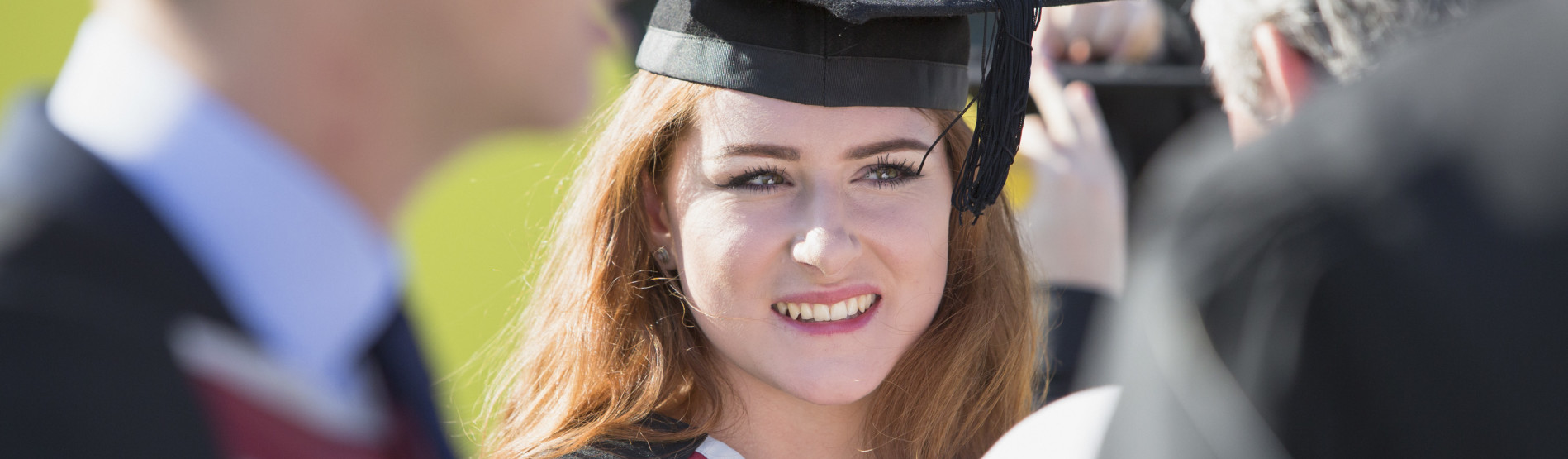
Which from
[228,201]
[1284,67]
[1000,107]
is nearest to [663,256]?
[1000,107]

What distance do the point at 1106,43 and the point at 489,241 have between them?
2.29 m

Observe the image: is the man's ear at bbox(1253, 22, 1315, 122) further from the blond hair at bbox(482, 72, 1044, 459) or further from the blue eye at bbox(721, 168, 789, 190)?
the blue eye at bbox(721, 168, 789, 190)

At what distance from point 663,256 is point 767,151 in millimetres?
319

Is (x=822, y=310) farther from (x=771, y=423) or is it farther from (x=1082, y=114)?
(x=1082, y=114)

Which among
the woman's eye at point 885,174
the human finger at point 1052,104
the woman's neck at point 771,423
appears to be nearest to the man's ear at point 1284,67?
the woman's eye at point 885,174

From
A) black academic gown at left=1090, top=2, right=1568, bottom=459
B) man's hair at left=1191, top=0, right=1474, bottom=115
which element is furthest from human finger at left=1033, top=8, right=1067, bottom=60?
black academic gown at left=1090, top=2, right=1568, bottom=459

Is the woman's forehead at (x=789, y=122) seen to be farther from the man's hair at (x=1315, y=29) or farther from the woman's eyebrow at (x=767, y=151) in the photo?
the man's hair at (x=1315, y=29)

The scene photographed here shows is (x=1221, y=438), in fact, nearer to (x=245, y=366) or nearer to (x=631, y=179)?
(x=245, y=366)

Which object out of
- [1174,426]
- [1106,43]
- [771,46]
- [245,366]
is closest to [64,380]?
[245,366]

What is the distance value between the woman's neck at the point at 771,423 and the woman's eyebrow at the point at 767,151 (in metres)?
0.40

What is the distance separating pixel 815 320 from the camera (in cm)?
199

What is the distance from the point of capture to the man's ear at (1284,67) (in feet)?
5.58

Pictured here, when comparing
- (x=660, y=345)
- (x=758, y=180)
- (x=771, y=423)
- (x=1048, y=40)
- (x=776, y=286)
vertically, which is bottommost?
(x=771, y=423)

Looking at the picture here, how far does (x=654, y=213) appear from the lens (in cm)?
217
